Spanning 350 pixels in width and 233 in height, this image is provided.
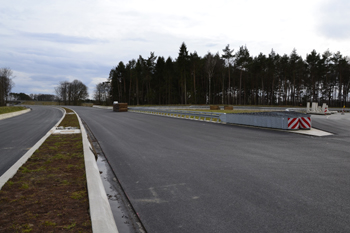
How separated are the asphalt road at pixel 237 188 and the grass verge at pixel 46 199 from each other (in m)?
0.96

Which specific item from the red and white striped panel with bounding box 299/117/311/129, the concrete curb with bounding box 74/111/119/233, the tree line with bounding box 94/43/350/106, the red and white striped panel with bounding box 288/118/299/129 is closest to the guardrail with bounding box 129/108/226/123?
the red and white striped panel with bounding box 288/118/299/129

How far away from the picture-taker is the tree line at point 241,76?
65.8m

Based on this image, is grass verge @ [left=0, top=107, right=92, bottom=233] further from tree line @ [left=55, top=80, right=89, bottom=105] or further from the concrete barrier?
tree line @ [left=55, top=80, right=89, bottom=105]

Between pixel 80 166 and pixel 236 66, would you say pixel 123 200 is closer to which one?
pixel 80 166

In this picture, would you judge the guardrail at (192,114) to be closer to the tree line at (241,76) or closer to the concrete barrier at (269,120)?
the concrete barrier at (269,120)

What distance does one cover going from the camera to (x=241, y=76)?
69438 mm

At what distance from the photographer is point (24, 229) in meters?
3.18

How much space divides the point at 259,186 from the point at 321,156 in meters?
4.42

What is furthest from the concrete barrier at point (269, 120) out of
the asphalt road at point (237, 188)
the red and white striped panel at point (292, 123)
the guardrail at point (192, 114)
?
the asphalt road at point (237, 188)

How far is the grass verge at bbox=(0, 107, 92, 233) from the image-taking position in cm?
332

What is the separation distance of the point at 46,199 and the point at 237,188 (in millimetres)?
3605

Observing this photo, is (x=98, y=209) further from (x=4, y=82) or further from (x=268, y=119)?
(x=4, y=82)

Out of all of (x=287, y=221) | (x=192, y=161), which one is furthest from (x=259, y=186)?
(x=192, y=161)

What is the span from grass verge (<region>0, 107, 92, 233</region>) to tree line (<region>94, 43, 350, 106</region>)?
59.0 m
